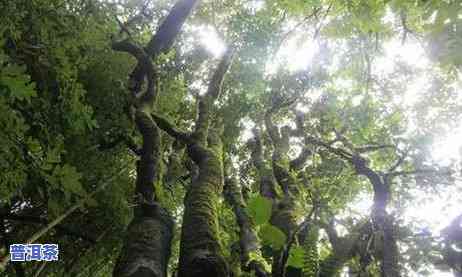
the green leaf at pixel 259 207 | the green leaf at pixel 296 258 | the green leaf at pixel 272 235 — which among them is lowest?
the green leaf at pixel 296 258

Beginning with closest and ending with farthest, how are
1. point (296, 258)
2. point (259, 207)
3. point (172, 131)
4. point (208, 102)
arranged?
point (259, 207) → point (296, 258) → point (172, 131) → point (208, 102)

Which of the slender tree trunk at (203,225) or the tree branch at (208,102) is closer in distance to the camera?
the slender tree trunk at (203,225)

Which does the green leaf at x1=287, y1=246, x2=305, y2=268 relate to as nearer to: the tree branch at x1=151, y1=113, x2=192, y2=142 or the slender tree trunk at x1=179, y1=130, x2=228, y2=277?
the slender tree trunk at x1=179, y1=130, x2=228, y2=277

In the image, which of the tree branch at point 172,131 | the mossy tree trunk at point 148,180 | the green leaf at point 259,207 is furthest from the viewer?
the tree branch at point 172,131

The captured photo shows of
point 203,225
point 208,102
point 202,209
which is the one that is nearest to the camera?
point 203,225

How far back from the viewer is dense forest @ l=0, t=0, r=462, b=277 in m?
2.74

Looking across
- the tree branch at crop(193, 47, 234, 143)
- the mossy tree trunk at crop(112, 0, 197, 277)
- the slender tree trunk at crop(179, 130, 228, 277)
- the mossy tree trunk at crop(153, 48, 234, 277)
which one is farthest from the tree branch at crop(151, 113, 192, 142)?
the slender tree trunk at crop(179, 130, 228, 277)

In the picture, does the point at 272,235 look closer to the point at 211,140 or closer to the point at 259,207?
the point at 259,207

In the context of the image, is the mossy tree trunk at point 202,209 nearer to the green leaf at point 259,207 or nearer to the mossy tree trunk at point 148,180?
the mossy tree trunk at point 148,180

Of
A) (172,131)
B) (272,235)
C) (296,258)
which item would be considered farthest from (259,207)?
(172,131)

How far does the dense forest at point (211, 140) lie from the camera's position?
8.99ft

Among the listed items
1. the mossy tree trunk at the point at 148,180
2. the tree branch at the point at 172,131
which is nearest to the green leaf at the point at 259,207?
the mossy tree trunk at the point at 148,180

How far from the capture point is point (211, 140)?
6.06 metres

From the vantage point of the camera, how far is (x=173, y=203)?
306 inches
